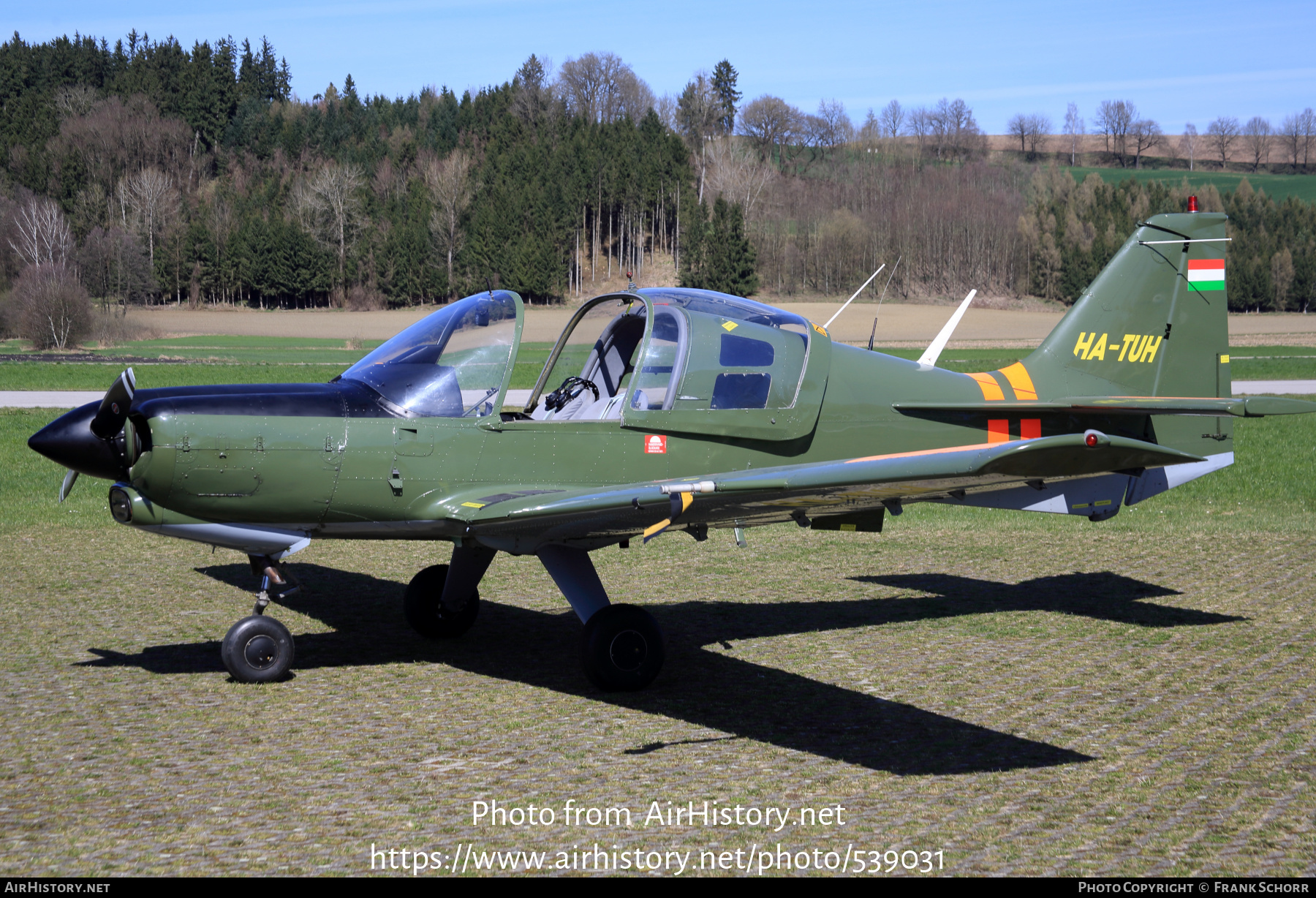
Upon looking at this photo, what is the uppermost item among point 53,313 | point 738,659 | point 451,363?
point 53,313

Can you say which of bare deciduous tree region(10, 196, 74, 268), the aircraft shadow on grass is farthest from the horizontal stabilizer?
bare deciduous tree region(10, 196, 74, 268)

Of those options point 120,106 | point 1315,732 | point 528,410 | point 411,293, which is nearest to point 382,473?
point 528,410

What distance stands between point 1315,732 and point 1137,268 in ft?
14.5

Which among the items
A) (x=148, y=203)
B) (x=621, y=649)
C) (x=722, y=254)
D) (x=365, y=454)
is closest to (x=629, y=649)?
(x=621, y=649)

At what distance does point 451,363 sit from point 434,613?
2229mm

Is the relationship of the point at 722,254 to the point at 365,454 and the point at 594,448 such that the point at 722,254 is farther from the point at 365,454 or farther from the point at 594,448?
the point at 365,454

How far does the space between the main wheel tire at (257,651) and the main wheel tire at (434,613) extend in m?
1.42

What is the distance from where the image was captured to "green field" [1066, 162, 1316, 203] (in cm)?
13112

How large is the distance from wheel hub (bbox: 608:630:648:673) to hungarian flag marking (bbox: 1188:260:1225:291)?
576cm

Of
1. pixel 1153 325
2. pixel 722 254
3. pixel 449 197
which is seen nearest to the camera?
pixel 1153 325

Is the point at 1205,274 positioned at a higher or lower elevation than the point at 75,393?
higher

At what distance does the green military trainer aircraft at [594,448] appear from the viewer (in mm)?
5904

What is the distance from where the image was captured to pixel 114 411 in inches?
237
